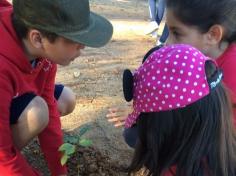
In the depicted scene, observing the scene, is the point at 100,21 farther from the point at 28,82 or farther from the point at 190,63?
the point at 190,63

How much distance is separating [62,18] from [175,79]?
535 millimetres

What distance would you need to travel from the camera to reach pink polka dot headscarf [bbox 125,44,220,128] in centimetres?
137

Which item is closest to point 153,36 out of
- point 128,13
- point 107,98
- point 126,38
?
point 126,38

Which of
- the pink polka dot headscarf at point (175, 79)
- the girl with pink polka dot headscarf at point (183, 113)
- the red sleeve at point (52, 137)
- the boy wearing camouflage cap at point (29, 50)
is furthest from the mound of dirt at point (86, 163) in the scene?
the pink polka dot headscarf at point (175, 79)

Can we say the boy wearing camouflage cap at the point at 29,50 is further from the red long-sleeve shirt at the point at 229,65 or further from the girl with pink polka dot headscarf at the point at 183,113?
the red long-sleeve shirt at the point at 229,65

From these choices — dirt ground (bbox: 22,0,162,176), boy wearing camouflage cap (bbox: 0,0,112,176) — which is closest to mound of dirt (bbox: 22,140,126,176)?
dirt ground (bbox: 22,0,162,176)

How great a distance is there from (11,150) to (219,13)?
3.50 ft

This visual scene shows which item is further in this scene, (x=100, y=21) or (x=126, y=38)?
(x=126, y=38)

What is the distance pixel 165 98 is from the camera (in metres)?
1.39

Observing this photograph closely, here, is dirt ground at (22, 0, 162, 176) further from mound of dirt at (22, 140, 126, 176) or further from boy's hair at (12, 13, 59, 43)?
boy's hair at (12, 13, 59, 43)

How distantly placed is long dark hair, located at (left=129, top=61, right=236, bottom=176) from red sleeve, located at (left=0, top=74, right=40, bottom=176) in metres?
0.57

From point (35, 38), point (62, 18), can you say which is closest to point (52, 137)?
point (35, 38)

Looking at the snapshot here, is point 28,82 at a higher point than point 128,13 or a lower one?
higher

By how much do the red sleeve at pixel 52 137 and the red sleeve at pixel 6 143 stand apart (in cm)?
32
